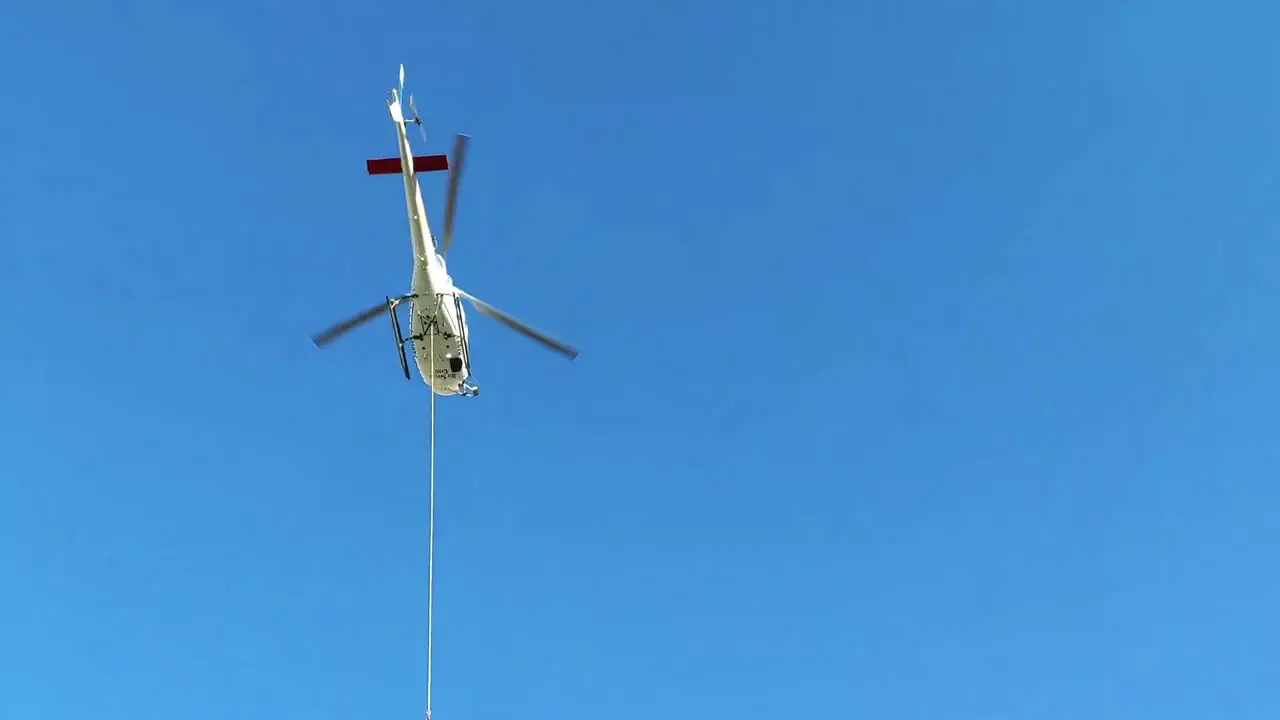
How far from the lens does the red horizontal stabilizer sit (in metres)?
26.2

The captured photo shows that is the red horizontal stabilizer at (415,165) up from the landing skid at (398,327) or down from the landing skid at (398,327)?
up

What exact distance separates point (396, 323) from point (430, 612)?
745 cm

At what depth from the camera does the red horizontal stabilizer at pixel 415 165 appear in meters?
26.2

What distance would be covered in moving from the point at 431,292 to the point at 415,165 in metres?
3.55

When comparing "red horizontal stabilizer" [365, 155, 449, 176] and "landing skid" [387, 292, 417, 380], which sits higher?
"red horizontal stabilizer" [365, 155, 449, 176]

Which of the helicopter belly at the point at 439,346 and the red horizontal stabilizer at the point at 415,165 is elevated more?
the red horizontal stabilizer at the point at 415,165

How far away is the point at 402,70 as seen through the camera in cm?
2662

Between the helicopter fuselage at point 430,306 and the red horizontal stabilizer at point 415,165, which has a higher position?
the red horizontal stabilizer at point 415,165

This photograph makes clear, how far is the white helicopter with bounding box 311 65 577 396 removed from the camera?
25.5 metres

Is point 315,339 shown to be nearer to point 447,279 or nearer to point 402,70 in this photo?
point 447,279

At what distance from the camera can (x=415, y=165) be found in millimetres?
26109

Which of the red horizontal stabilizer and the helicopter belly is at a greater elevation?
the red horizontal stabilizer

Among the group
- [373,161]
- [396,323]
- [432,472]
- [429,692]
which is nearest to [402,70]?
[373,161]

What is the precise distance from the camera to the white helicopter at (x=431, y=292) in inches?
1002
